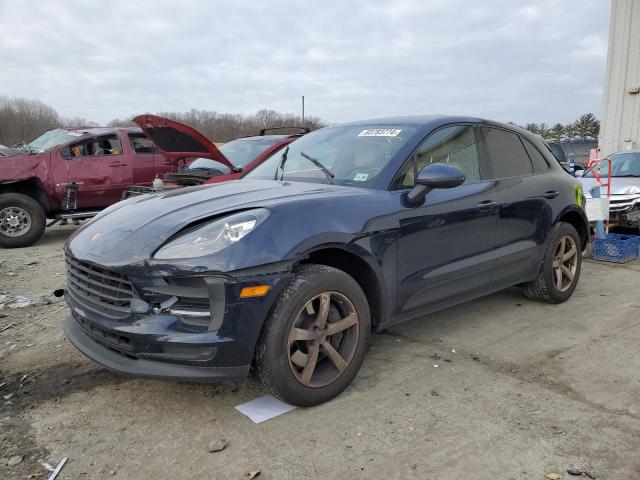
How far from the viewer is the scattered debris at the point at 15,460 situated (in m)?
2.35

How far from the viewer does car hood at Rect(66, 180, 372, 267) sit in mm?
2600

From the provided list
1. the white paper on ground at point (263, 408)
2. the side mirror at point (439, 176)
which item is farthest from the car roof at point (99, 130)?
the white paper on ground at point (263, 408)

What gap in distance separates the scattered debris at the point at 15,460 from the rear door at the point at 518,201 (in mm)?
3173

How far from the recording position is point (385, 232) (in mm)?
3033

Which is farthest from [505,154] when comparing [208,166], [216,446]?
[208,166]

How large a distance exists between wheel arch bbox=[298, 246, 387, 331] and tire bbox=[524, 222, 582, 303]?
2.01 meters

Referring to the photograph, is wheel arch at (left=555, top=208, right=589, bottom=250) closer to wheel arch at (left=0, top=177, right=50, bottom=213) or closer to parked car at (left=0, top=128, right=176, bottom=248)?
parked car at (left=0, top=128, right=176, bottom=248)

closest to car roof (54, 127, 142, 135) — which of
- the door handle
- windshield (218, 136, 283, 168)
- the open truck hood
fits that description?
windshield (218, 136, 283, 168)

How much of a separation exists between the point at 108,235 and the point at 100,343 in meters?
0.57

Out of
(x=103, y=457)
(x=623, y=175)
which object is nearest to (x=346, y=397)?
(x=103, y=457)

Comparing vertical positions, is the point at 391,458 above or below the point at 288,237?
below

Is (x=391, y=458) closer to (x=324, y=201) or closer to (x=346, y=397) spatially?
(x=346, y=397)

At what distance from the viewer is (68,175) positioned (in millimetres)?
8172

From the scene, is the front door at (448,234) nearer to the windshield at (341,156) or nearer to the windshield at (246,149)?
the windshield at (341,156)
